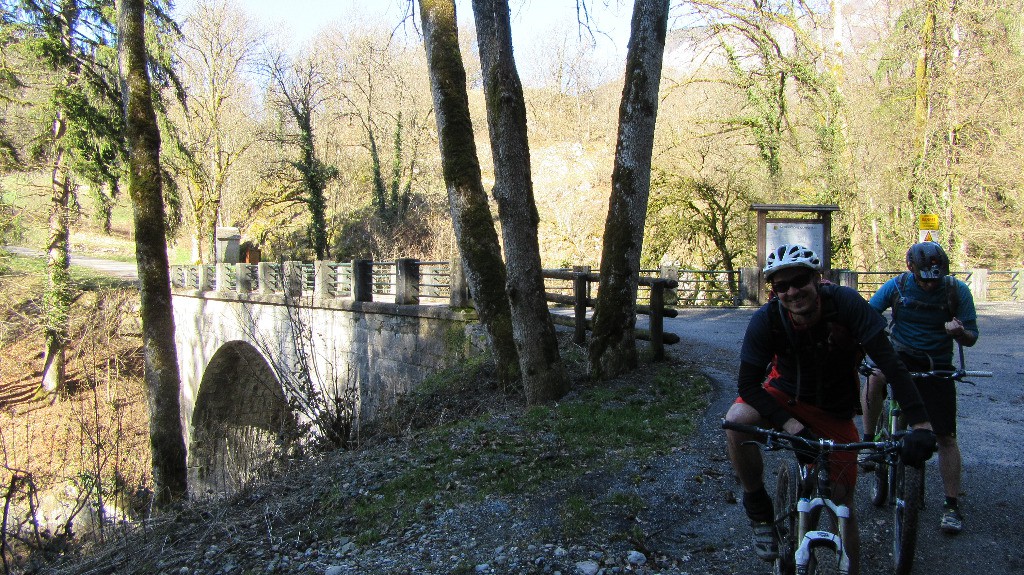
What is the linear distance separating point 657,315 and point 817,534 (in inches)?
260

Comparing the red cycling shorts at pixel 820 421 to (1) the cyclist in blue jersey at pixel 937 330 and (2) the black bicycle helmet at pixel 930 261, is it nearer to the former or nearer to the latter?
(1) the cyclist in blue jersey at pixel 937 330

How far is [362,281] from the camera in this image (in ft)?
50.9

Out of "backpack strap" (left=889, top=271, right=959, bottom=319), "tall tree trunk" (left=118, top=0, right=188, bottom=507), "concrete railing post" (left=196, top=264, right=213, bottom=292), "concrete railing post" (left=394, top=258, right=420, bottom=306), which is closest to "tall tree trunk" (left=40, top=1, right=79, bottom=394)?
"concrete railing post" (left=196, top=264, right=213, bottom=292)

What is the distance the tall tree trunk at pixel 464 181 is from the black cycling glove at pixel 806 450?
602 centimetres

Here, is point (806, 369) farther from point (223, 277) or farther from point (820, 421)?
point (223, 277)

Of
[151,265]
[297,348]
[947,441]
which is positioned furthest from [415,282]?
[947,441]

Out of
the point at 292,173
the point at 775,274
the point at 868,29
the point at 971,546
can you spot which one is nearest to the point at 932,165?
the point at 868,29

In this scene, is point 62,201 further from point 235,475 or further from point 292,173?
point 235,475

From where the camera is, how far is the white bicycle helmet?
2822 mm

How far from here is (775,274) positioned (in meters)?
2.86

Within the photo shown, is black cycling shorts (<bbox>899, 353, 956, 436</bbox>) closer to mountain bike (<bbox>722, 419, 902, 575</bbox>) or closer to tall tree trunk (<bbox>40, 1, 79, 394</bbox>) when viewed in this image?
mountain bike (<bbox>722, 419, 902, 575</bbox>)

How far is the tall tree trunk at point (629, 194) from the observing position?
301 inches

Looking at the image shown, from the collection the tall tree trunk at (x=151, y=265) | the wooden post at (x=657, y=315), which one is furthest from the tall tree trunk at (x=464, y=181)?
the tall tree trunk at (x=151, y=265)

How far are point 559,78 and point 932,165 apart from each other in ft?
87.5
